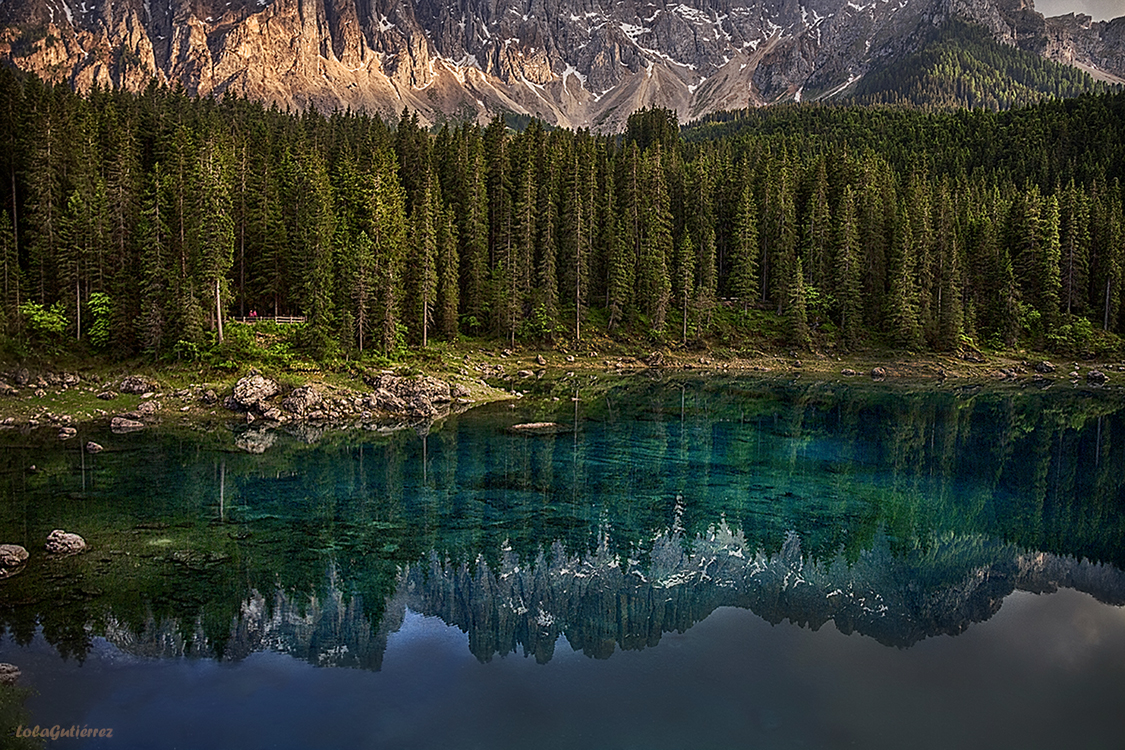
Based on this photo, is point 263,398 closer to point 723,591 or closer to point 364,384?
point 364,384

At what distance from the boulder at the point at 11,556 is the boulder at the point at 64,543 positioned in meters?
0.82

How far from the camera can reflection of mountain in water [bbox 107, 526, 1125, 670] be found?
19.7 metres

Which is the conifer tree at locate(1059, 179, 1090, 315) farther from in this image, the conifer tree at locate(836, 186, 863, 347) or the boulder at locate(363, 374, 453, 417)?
the boulder at locate(363, 374, 453, 417)

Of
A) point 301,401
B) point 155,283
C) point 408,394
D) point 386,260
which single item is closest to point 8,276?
point 155,283

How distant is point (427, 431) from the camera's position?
46.7 metres

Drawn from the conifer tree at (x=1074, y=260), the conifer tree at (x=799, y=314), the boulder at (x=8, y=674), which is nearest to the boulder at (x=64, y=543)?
the boulder at (x=8, y=674)

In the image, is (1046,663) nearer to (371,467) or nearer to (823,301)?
(371,467)

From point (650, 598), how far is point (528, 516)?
8716 mm

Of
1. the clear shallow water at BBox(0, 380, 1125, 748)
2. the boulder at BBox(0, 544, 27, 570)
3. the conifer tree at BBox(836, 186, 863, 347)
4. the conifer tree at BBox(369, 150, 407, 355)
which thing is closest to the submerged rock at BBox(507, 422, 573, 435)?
the clear shallow water at BBox(0, 380, 1125, 748)

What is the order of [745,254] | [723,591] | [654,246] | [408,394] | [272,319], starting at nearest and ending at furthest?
[723,591] < [408,394] < [272,319] < [654,246] < [745,254]

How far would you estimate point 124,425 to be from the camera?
146 feet

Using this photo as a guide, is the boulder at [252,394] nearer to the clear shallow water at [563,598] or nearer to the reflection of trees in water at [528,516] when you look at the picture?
the reflection of trees in water at [528,516]

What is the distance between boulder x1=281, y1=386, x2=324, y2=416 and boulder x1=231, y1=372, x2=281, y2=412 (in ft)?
4.28

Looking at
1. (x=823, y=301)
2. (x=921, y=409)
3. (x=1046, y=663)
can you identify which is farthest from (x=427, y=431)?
(x=823, y=301)
